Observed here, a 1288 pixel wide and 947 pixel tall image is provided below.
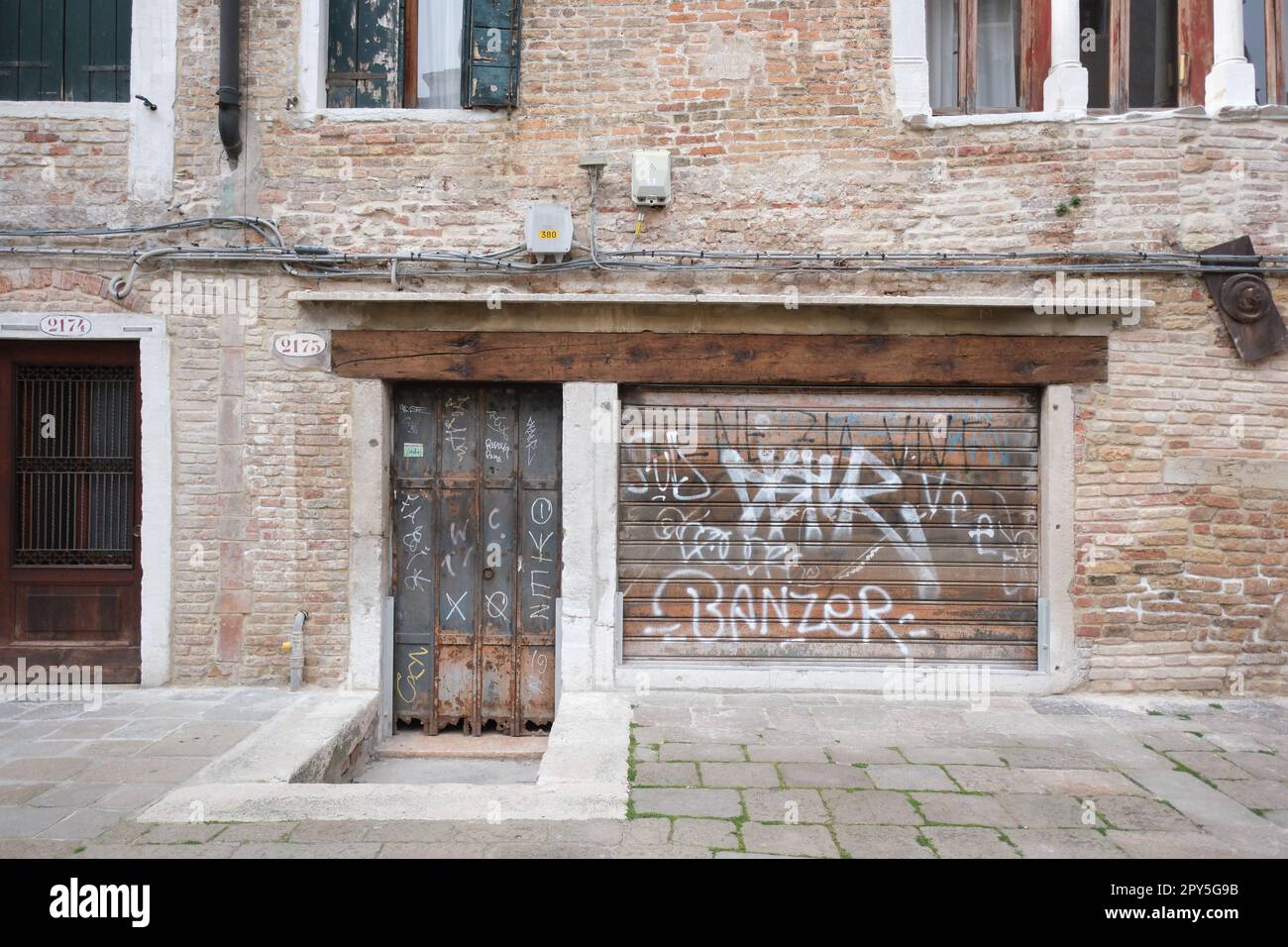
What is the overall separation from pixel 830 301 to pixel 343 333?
325 cm

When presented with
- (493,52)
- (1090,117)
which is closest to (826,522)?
(1090,117)

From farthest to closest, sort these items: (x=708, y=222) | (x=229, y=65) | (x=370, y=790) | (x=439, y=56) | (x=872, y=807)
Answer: (x=439, y=56) < (x=708, y=222) < (x=229, y=65) < (x=370, y=790) < (x=872, y=807)

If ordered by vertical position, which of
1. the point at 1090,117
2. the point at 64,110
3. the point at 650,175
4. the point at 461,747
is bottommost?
the point at 461,747

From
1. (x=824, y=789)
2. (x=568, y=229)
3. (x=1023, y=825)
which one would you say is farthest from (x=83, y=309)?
(x=1023, y=825)

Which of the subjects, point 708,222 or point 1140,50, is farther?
point 1140,50

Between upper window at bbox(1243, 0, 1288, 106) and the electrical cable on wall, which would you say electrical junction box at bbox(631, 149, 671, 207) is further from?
upper window at bbox(1243, 0, 1288, 106)

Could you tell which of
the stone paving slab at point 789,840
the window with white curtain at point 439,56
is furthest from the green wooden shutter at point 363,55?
the stone paving slab at point 789,840

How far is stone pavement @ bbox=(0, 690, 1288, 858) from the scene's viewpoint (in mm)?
3523

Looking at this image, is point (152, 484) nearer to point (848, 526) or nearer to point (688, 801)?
point (688, 801)

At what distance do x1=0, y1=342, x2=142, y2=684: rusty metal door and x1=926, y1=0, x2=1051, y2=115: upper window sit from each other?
19.6 feet

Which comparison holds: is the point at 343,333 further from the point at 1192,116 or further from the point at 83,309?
the point at 1192,116

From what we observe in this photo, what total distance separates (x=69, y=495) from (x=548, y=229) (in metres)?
3.81

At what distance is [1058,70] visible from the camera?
18.7 feet

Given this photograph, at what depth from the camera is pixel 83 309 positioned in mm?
5711
